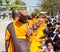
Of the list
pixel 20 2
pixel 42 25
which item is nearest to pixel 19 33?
pixel 42 25

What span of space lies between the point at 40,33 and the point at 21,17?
2812 mm

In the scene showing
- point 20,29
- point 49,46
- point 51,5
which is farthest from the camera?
point 51,5

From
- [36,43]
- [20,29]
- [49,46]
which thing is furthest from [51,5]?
[20,29]

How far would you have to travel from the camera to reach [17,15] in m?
6.78

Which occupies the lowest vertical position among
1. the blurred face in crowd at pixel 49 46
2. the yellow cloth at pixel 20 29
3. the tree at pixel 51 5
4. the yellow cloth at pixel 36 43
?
the tree at pixel 51 5

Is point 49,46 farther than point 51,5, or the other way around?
point 51,5

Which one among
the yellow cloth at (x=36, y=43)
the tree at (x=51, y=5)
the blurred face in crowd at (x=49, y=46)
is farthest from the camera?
the tree at (x=51, y=5)

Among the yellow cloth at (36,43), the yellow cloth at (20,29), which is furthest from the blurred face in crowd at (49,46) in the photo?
the yellow cloth at (36,43)

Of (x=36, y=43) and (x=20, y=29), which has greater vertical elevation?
(x=20, y=29)

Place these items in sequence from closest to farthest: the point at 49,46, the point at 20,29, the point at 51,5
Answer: the point at 20,29 < the point at 49,46 < the point at 51,5

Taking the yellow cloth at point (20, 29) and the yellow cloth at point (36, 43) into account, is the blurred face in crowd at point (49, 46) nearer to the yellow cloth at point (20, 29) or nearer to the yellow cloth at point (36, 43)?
the yellow cloth at point (20, 29)

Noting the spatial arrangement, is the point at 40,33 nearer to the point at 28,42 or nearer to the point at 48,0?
the point at 28,42

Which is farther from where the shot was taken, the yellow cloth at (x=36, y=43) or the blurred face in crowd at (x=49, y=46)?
the yellow cloth at (x=36, y=43)

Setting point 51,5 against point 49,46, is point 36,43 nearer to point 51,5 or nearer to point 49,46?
point 49,46
